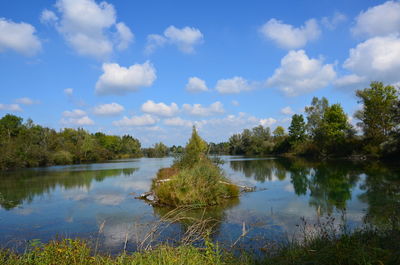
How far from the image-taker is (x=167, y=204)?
44.7 feet

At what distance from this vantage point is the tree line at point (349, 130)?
3522 centimetres

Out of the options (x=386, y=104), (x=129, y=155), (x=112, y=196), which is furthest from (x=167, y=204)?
(x=129, y=155)

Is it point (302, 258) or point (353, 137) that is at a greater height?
point (353, 137)

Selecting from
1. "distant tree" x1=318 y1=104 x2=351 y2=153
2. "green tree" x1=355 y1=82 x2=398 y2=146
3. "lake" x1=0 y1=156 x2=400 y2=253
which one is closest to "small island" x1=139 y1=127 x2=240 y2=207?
"lake" x1=0 y1=156 x2=400 y2=253

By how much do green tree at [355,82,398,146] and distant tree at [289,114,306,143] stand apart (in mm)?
22575

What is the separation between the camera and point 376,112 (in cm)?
3978

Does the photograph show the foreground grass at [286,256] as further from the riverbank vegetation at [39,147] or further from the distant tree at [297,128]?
the distant tree at [297,128]

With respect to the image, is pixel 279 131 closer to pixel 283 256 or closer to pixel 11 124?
pixel 11 124

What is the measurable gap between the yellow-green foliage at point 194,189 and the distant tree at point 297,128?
179 feet

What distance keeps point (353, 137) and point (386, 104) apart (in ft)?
27.1

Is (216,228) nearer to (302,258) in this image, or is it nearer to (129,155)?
(302,258)

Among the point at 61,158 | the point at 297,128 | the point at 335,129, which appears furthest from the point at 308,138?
the point at 61,158

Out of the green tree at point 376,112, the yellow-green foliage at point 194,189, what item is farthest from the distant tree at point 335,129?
the yellow-green foliage at point 194,189

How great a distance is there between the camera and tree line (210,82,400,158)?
35.2 m
